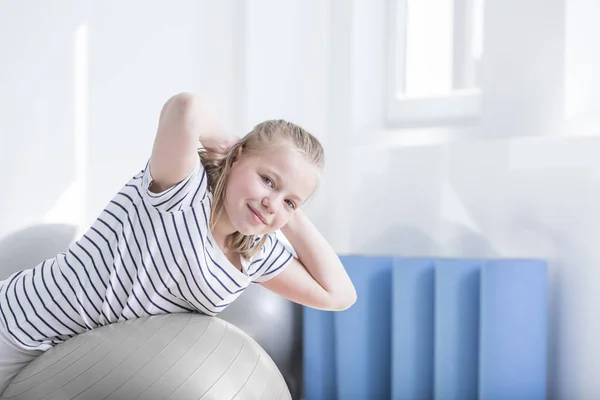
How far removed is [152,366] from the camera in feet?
3.99

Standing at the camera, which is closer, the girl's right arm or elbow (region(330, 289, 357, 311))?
the girl's right arm

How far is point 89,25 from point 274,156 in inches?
38.8

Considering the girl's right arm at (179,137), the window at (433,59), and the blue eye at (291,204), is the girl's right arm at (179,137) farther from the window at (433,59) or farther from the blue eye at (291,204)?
the window at (433,59)

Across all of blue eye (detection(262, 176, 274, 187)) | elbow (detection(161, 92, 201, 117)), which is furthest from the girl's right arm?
blue eye (detection(262, 176, 274, 187))

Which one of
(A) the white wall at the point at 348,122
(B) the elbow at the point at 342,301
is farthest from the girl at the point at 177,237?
(A) the white wall at the point at 348,122

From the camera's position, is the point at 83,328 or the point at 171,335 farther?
the point at 83,328

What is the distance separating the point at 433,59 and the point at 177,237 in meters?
1.59

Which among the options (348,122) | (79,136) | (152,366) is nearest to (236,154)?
(152,366)

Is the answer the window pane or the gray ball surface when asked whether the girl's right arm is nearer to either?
the gray ball surface

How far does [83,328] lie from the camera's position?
4.52 ft

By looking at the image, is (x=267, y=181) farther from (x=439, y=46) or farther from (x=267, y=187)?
(x=439, y=46)

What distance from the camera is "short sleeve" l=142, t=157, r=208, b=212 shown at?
4.09 ft

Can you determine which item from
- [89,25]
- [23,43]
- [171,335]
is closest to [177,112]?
[171,335]

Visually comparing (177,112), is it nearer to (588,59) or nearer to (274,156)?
(274,156)
